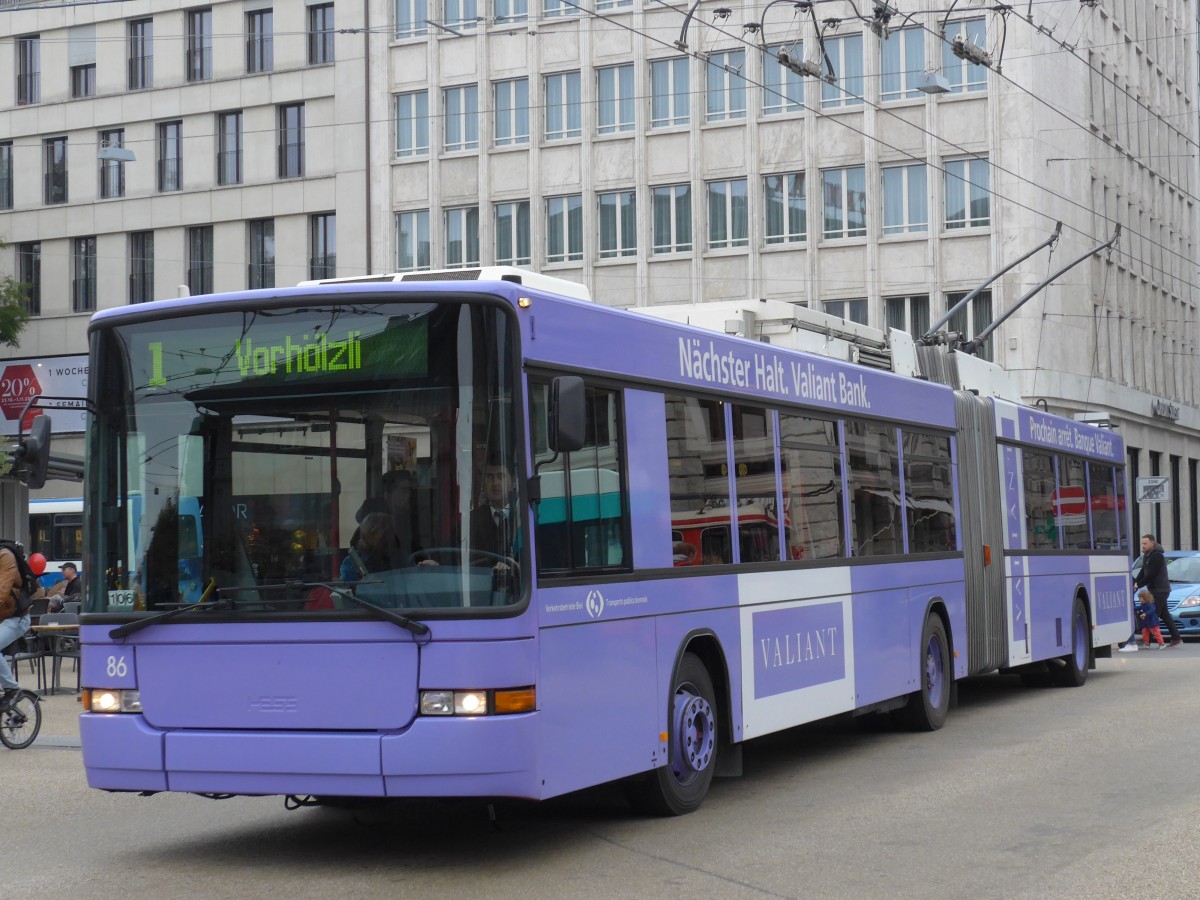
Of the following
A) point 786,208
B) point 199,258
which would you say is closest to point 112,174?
point 199,258

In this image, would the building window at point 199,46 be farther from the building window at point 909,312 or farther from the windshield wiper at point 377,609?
the windshield wiper at point 377,609

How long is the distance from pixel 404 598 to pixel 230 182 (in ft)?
148

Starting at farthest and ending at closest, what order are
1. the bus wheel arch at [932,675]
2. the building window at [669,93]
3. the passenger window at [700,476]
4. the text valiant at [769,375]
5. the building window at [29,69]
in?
the building window at [29,69]
the building window at [669,93]
the bus wheel arch at [932,675]
the text valiant at [769,375]
the passenger window at [700,476]

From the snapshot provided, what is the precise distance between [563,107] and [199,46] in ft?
36.5

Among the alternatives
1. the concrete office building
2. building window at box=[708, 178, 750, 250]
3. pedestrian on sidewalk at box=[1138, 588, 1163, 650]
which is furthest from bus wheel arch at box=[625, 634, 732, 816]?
building window at box=[708, 178, 750, 250]

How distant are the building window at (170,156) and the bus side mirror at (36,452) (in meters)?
44.6

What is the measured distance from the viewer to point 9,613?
14.8 meters

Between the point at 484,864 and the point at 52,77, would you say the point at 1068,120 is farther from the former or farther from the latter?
Answer: the point at 484,864

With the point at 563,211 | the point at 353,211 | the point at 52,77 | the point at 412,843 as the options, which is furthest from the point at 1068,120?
the point at 412,843

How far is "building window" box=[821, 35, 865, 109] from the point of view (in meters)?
45.9

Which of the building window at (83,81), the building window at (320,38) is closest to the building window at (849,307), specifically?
the building window at (320,38)

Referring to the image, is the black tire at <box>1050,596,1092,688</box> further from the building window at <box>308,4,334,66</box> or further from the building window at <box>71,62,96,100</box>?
the building window at <box>71,62,96,100</box>

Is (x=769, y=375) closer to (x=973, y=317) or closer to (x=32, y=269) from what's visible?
(x=973, y=317)

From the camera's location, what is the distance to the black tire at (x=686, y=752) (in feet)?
33.7
